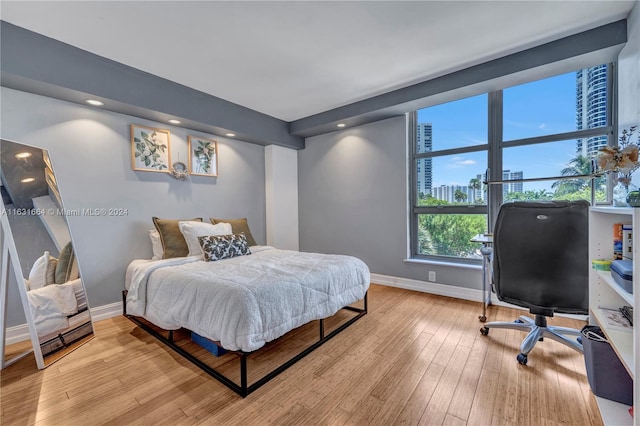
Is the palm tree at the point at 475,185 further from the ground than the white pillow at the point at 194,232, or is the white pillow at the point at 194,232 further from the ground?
the palm tree at the point at 475,185

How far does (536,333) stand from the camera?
1.95 m

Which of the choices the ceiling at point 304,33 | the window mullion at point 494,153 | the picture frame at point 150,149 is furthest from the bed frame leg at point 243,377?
the window mullion at point 494,153

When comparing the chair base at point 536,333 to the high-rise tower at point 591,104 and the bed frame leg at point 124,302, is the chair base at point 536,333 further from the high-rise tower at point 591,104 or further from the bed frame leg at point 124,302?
the bed frame leg at point 124,302

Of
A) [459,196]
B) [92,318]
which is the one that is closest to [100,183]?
[92,318]

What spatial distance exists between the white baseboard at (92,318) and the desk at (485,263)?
3.73m

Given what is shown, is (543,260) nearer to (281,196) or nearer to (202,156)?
(281,196)

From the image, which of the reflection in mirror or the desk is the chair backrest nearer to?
the desk

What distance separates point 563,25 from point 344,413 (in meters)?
3.23

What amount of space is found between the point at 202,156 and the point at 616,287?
3972mm

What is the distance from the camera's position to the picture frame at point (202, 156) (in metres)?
3.47

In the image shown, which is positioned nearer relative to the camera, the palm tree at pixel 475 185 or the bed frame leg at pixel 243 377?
the bed frame leg at pixel 243 377

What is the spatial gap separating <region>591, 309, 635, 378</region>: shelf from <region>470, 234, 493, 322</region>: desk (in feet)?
3.48

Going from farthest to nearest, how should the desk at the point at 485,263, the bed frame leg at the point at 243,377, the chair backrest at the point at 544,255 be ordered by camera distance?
the desk at the point at 485,263
the chair backrest at the point at 544,255
the bed frame leg at the point at 243,377

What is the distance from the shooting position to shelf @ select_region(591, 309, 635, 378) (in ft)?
3.69
